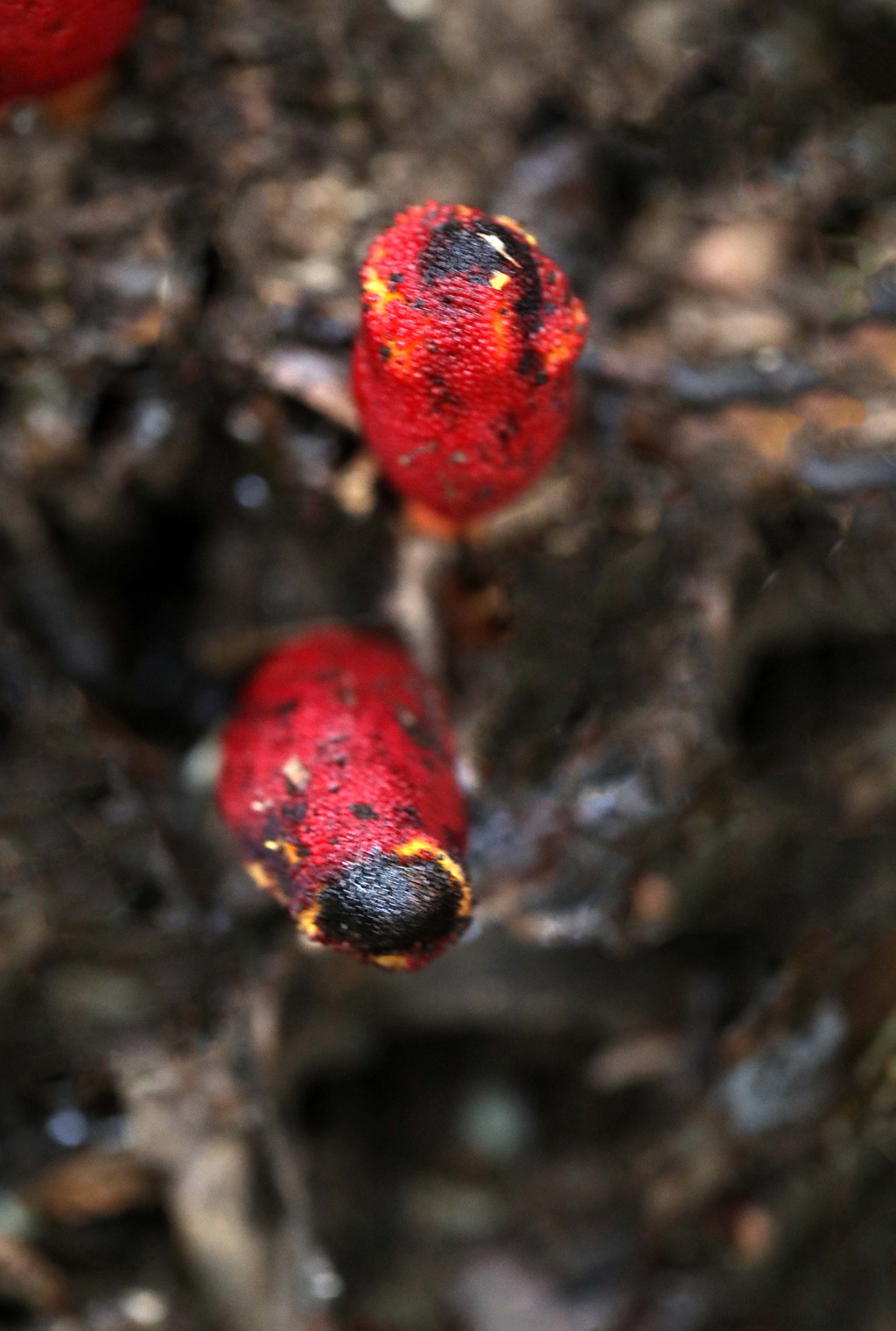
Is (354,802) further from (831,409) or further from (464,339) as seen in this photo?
(831,409)

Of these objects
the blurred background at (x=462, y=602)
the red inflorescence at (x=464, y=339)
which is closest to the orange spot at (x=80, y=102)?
the blurred background at (x=462, y=602)

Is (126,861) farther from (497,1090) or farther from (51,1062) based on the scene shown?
(497,1090)

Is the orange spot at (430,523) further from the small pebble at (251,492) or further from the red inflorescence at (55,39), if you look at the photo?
the red inflorescence at (55,39)

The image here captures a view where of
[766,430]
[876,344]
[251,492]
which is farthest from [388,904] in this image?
[876,344]

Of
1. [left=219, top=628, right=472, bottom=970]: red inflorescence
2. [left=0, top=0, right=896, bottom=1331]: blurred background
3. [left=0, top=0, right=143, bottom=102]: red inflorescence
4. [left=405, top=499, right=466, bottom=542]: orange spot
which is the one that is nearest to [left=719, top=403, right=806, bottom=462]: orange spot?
[left=0, top=0, right=896, bottom=1331]: blurred background

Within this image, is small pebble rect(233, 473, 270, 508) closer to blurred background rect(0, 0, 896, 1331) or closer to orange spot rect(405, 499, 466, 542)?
blurred background rect(0, 0, 896, 1331)

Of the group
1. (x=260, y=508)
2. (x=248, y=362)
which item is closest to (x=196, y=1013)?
(x=260, y=508)

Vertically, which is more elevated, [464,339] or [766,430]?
[464,339]
